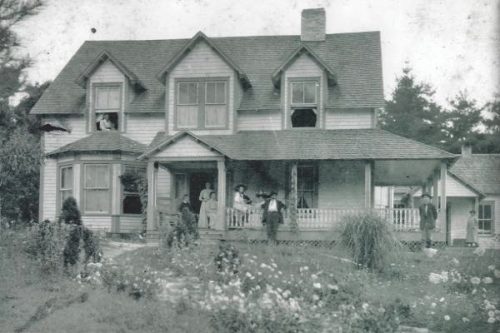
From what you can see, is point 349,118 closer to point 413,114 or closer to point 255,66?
point 255,66

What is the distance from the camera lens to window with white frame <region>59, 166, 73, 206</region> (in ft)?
81.5

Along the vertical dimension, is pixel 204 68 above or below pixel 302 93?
above

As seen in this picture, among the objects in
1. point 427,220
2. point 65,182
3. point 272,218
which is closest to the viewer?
point 272,218

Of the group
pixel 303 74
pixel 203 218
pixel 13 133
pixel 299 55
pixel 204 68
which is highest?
pixel 299 55

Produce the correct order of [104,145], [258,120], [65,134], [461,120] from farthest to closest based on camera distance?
[461,120] < [65,134] < [258,120] < [104,145]

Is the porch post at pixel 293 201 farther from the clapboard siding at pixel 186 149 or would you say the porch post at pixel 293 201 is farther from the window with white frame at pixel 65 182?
the window with white frame at pixel 65 182

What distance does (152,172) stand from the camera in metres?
22.6

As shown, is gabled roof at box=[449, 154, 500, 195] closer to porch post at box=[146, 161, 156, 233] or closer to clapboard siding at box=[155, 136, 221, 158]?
clapboard siding at box=[155, 136, 221, 158]

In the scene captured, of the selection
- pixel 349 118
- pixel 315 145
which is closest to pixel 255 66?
pixel 349 118

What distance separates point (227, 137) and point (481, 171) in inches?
833

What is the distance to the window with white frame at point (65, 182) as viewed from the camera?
24.8 meters

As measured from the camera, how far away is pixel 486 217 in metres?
37.5

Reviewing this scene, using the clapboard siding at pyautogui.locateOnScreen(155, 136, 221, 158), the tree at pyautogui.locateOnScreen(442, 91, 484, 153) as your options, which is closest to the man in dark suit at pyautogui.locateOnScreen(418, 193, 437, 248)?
the clapboard siding at pyautogui.locateOnScreen(155, 136, 221, 158)

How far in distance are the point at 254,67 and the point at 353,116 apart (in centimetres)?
469
